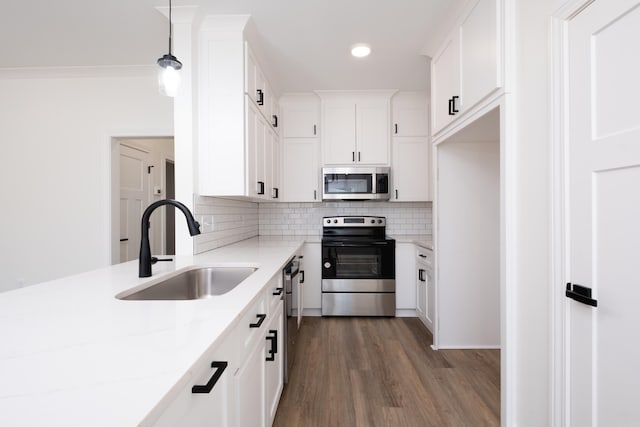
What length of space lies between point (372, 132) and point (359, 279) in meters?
1.64

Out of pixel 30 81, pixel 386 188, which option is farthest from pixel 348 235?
pixel 30 81

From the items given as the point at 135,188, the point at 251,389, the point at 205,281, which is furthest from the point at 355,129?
the point at 251,389

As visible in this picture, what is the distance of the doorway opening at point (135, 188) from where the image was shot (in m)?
3.04

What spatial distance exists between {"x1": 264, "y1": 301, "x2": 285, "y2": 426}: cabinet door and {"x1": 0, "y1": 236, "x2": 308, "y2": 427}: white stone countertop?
0.46m

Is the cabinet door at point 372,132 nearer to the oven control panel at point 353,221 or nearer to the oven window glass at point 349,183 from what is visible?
the oven window glass at point 349,183

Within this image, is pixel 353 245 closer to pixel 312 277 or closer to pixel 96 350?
pixel 312 277

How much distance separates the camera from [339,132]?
139 inches

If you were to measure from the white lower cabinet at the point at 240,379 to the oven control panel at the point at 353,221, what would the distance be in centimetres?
192

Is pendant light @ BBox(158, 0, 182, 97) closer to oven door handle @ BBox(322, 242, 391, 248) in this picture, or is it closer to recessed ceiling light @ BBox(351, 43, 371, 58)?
recessed ceiling light @ BBox(351, 43, 371, 58)

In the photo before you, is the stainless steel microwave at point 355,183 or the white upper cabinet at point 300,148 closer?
the stainless steel microwave at point 355,183

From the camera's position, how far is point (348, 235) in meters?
3.72

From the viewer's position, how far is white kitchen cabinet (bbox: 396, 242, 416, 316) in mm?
3410

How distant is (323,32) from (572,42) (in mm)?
1588

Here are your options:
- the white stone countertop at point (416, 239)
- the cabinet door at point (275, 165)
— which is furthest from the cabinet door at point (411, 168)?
the cabinet door at point (275, 165)
